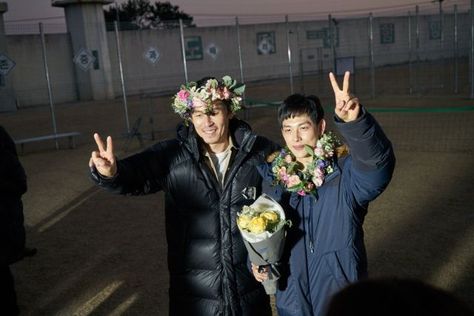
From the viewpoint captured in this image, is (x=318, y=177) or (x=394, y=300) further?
(x=318, y=177)

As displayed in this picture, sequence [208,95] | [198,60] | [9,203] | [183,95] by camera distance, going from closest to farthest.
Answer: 1. [208,95]
2. [183,95]
3. [9,203]
4. [198,60]

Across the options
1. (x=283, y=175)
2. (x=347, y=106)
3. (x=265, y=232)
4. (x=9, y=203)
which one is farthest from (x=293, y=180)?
(x=9, y=203)

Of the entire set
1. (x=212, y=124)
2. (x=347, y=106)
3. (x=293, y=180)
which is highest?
(x=347, y=106)

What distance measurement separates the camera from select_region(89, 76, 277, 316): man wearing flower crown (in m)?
2.86

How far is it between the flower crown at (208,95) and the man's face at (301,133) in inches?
19.7

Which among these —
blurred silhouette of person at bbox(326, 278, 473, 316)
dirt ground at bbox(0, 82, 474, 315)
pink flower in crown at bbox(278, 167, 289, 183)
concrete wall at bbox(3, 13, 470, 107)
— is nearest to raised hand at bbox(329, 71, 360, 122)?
pink flower in crown at bbox(278, 167, 289, 183)

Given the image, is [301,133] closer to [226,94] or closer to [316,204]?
[316,204]

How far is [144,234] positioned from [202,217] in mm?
3737

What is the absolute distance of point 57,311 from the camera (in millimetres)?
4582

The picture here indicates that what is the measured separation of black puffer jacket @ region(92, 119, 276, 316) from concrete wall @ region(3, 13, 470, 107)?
17613mm

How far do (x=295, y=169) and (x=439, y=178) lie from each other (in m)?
6.09

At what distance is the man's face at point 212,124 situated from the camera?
2.97 metres

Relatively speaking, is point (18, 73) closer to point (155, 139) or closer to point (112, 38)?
point (112, 38)

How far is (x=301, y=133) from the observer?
106 inches
